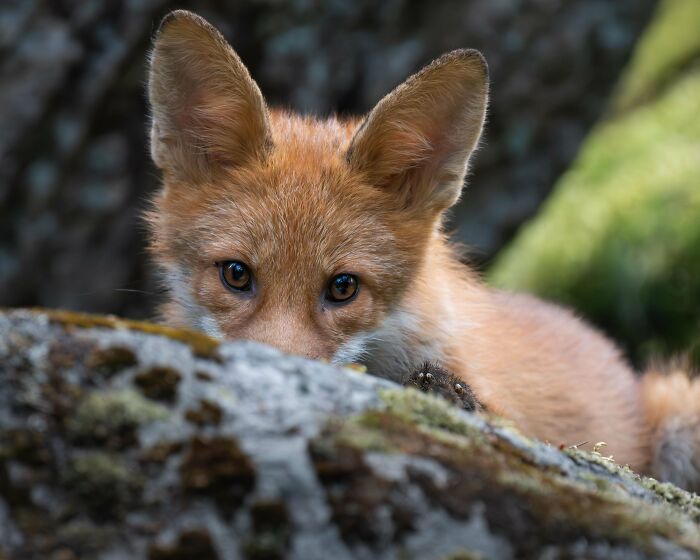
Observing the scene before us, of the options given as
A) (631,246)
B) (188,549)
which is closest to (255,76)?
(631,246)

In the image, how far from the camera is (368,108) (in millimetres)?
8109

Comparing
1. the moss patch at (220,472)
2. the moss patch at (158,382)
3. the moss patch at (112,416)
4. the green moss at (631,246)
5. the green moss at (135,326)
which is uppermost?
the green moss at (135,326)

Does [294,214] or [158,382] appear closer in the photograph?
[158,382]

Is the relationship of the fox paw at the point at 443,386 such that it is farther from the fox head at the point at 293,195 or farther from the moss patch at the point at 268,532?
the moss patch at the point at 268,532

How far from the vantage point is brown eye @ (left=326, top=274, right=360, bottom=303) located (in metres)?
4.26

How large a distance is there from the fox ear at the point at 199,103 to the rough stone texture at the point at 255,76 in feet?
7.47

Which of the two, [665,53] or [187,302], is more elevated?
[665,53]

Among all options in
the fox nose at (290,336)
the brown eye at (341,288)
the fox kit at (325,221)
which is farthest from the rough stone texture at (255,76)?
the fox nose at (290,336)

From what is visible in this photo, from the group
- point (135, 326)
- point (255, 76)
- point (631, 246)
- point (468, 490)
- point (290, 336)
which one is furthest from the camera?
point (631, 246)

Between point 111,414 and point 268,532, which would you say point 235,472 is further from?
point 111,414

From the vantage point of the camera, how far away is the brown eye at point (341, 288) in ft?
14.0

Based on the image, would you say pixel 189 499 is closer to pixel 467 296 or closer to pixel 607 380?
pixel 467 296

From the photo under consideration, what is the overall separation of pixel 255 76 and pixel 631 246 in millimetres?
4307

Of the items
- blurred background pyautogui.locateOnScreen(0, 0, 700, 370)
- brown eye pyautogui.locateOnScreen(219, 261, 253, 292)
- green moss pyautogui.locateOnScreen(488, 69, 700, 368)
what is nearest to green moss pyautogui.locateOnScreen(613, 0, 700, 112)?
green moss pyautogui.locateOnScreen(488, 69, 700, 368)
